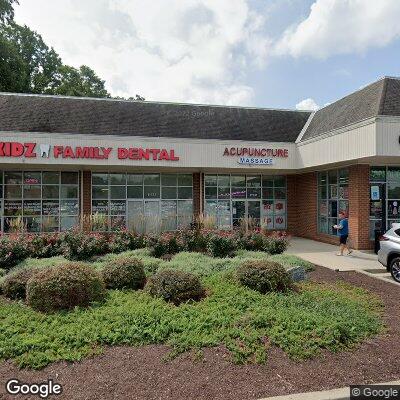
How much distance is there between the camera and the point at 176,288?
6.73 metres

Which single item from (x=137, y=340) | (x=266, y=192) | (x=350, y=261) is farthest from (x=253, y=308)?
(x=266, y=192)

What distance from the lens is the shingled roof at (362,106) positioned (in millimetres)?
14836

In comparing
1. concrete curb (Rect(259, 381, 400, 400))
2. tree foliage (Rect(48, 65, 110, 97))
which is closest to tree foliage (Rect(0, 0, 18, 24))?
tree foliage (Rect(48, 65, 110, 97))

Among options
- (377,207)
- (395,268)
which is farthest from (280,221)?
(395,268)

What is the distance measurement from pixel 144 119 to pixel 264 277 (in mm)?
13711

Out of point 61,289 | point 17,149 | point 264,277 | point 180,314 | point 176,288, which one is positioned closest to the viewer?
point 180,314

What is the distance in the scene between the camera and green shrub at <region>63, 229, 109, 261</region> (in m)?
11.5

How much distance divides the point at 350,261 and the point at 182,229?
5781mm

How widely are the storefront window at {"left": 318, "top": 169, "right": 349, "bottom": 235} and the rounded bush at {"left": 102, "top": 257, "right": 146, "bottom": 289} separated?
38.4ft

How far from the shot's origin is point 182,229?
1316 centimetres

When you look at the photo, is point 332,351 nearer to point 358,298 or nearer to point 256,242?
point 358,298

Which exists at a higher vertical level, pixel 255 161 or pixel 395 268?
pixel 255 161

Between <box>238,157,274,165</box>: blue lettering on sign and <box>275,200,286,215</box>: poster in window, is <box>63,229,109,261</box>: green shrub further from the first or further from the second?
<box>275,200,286,215</box>: poster in window

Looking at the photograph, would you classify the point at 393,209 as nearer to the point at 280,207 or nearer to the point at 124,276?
the point at 280,207
